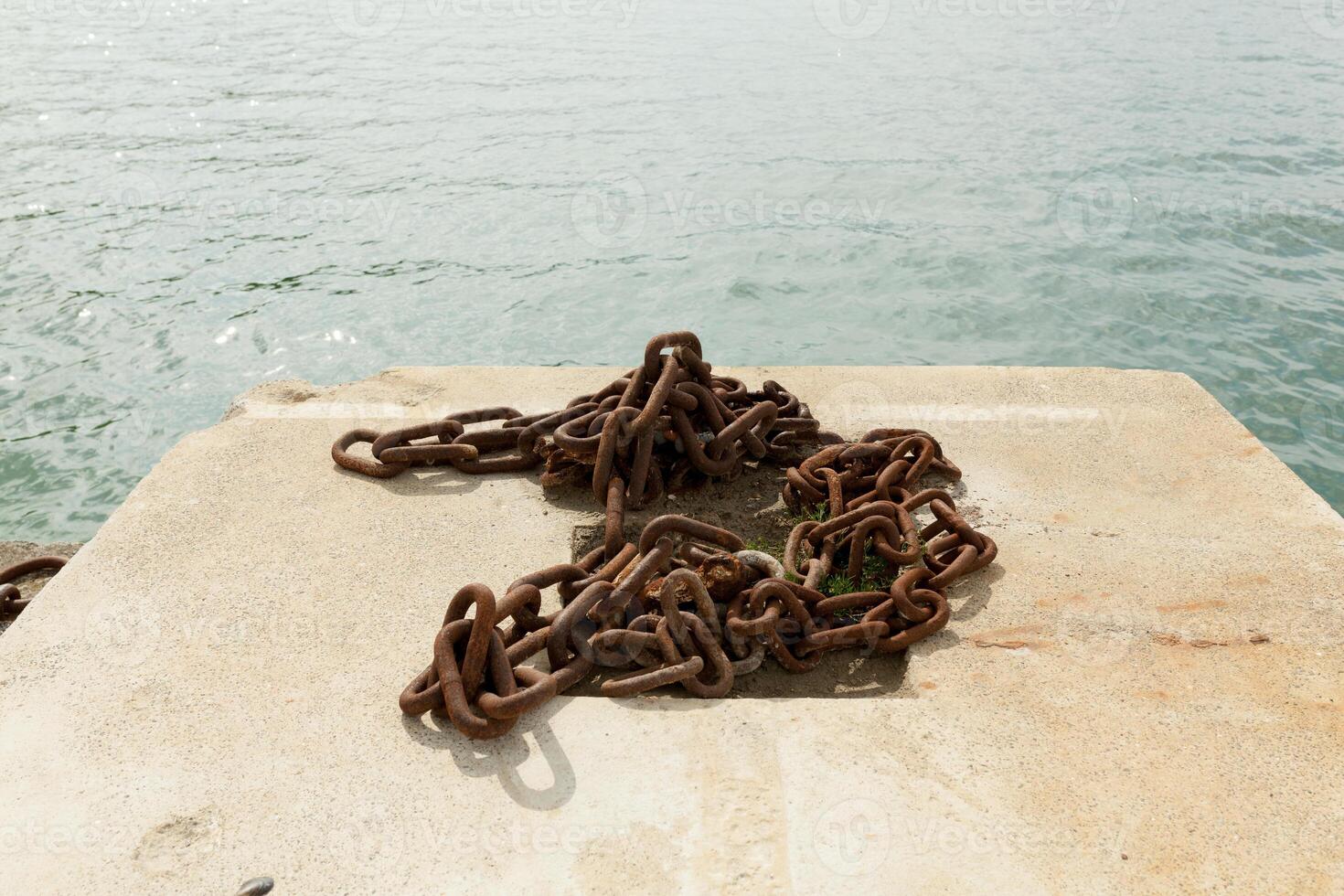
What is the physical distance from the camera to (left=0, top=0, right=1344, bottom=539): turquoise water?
8016 millimetres

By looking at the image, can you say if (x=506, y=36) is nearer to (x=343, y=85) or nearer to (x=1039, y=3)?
(x=343, y=85)

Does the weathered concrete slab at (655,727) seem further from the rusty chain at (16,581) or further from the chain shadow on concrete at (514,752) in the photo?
the rusty chain at (16,581)

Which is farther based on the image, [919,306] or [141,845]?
[919,306]

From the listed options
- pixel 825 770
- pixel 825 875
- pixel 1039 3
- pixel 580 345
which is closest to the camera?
pixel 825 875

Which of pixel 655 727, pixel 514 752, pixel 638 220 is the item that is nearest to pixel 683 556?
pixel 655 727

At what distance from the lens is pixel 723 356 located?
8859 millimetres

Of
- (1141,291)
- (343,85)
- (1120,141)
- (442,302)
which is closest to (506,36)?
(343,85)

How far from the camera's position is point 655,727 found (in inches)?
98.1

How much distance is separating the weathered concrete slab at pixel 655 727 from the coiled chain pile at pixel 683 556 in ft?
0.35

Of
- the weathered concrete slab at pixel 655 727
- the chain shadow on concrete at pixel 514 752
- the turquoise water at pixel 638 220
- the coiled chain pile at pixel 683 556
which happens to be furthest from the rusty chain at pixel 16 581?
the turquoise water at pixel 638 220

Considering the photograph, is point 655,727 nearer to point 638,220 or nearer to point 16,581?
point 16,581

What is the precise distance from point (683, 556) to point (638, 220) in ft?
29.9

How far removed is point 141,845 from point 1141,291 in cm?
956

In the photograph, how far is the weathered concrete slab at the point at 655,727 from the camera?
2139 millimetres
